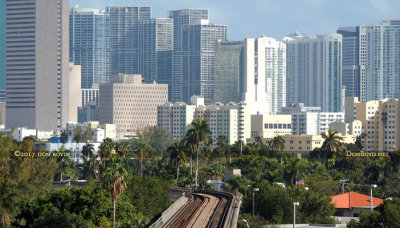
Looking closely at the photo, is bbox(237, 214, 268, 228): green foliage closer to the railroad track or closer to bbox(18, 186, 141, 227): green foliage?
the railroad track

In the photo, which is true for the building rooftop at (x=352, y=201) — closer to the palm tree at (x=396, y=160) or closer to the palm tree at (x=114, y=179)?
the palm tree at (x=114, y=179)

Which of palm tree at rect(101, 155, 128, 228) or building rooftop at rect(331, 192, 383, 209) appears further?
building rooftop at rect(331, 192, 383, 209)

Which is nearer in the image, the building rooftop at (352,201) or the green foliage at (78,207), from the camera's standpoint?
the green foliage at (78,207)

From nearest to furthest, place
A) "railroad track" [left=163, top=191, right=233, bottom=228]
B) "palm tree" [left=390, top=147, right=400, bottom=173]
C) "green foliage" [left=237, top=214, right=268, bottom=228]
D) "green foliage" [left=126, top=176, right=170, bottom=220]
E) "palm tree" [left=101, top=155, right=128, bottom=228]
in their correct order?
"railroad track" [left=163, top=191, right=233, bottom=228] < "palm tree" [left=101, top=155, right=128, bottom=228] < "green foliage" [left=237, top=214, right=268, bottom=228] < "green foliage" [left=126, top=176, right=170, bottom=220] < "palm tree" [left=390, top=147, right=400, bottom=173]

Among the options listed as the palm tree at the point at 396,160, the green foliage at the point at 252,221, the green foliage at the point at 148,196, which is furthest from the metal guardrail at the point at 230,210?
the palm tree at the point at 396,160

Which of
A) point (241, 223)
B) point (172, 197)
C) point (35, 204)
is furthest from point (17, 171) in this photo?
point (241, 223)

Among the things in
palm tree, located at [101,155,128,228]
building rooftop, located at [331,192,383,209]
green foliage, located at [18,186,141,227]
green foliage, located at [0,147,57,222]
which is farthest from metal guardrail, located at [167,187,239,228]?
green foliage, located at [0,147,57,222]

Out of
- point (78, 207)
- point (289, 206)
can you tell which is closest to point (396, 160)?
point (289, 206)

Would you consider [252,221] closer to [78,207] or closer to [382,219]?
[382,219]

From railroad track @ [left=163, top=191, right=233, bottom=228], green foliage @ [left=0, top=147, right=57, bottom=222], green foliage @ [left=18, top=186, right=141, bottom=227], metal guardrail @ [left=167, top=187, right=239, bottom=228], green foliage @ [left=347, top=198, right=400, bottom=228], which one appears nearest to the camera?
metal guardrail @ [left=167, top=187, right=239, bottom=228]
